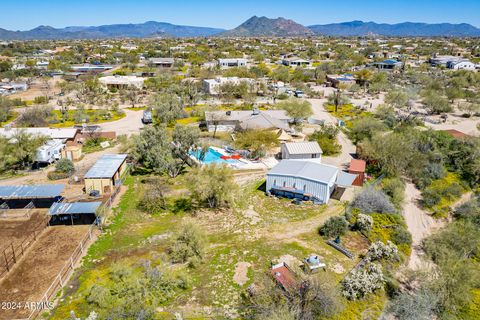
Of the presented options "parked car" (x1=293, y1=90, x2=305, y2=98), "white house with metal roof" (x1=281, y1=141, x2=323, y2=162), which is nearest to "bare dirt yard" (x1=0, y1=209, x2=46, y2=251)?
"white house with metal roof" (x1=281, y1=141, x2=323, y2=162)

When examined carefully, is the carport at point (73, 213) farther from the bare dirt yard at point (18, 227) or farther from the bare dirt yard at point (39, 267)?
the bare dirt yard at point (18, 227)

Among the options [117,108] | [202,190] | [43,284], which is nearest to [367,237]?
[202,190]

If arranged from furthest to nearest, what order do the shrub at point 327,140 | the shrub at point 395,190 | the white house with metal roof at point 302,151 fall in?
the shrub at point 327,140, the white house with metal roof at point 302,151, the shrub at point 395,190

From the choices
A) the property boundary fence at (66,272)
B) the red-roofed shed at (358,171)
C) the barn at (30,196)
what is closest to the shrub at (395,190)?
the red-roofed shed at (358,171)

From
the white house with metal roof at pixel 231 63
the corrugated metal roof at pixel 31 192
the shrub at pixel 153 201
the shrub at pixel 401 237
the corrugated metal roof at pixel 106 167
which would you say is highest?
the white house with metal roof at pixel 231 63

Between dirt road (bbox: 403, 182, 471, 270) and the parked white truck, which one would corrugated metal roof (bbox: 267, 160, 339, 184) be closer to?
dirt road (bbox: 403, 182, 471, 270)

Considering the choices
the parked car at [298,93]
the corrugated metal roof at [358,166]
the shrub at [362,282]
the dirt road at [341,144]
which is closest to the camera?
the shrub at [362,282]

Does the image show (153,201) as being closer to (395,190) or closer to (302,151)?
(302,151)
